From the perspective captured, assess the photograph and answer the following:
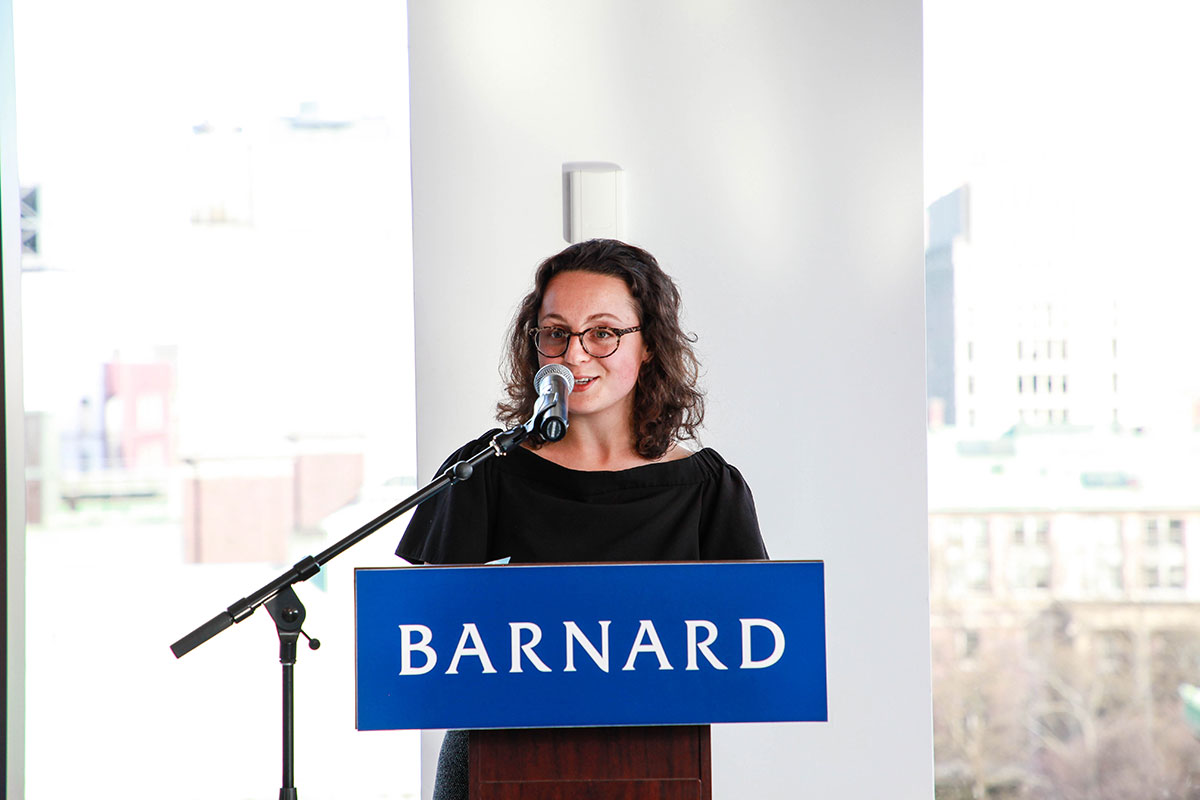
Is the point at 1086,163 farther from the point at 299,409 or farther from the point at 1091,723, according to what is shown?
the point at 299,409

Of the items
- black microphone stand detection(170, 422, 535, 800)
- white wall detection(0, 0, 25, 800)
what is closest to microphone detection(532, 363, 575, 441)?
black microphone stand detection(170, 422, 535, 800)

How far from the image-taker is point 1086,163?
3.20m

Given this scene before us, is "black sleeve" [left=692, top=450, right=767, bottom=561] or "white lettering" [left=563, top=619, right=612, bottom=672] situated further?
"black sleeve" [left=692, top=450, right=767, bottom=561]

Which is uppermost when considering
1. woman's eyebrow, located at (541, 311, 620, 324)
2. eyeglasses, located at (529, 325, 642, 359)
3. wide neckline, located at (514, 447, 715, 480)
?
woman's eyebrow, located at (541, 311, 620, 324)

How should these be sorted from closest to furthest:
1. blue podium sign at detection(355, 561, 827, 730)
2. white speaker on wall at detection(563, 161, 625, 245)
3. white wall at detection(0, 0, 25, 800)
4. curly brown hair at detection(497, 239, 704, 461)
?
1. blue podium sign at detection(355, 561, 827, 730)
2. curly brown hair at detection(497, 239, 704, 461)
3. white speaker on wall at detection(563, 161, 625, 245)
4. white wall at detection(0, 0, 25, 800)

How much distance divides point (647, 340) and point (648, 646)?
82 cm

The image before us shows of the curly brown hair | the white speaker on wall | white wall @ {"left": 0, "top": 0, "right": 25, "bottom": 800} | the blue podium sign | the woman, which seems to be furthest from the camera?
white wall @ {"left": 0, "top": 0, "right": 25, "bottom": 800}

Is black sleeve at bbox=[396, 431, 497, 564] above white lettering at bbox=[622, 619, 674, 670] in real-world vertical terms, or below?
above

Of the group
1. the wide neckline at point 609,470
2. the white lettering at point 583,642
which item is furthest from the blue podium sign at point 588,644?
the wide neckline at point 609,470

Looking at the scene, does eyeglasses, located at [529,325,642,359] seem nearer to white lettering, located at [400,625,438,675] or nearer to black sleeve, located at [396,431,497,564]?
black sleeve, located at [396,431,497,564]

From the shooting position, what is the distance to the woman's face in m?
1.80

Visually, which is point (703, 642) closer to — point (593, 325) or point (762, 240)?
point (593, 325)

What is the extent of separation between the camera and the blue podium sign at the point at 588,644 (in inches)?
47.5

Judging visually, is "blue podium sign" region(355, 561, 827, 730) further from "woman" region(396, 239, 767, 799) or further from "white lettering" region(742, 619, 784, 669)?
"woman" region(396, 239, 767, 799)
